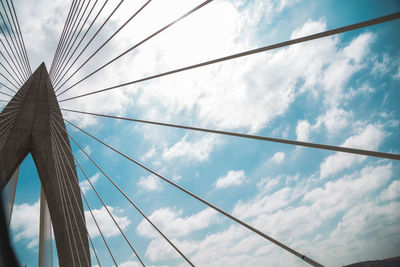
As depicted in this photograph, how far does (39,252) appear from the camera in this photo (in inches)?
492

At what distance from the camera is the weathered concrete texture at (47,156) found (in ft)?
32.6

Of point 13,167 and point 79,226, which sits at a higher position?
point 13,167

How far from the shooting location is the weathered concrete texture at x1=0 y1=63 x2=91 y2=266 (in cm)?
995

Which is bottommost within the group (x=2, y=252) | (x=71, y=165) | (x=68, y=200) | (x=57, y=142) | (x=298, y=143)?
(x=2, y=252)

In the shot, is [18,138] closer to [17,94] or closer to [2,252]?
[17,94]

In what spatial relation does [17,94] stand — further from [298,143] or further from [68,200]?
[298,143]

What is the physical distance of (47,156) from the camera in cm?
1077

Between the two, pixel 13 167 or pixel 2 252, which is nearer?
pixel 2 252

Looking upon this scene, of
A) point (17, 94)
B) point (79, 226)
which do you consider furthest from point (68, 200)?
point (17, 94)

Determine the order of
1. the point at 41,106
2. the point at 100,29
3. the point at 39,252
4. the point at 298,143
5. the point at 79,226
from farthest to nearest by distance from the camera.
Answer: the point at 39,252, the point at 41,106, the point at 79,226, the point at 100,29, the point at 298,143

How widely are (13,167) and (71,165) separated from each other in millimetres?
2417

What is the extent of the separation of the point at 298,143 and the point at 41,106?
37.5ft

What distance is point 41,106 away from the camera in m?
10.8

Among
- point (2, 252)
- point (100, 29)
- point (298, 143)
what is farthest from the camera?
point (100, 29)
